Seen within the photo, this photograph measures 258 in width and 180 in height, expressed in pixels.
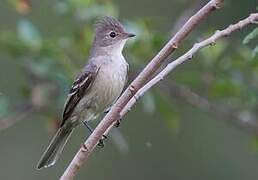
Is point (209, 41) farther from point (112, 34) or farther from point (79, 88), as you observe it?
point (112, 34)

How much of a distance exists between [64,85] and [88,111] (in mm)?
546

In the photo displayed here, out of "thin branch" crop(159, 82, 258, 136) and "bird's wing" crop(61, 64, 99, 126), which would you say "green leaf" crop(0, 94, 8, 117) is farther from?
"thin branch" crop(159, 82, 258, 136)

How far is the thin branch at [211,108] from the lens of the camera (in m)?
8.17

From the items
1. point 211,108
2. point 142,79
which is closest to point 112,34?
point 211,108

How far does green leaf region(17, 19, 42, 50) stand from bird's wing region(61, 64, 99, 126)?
1.72 feet

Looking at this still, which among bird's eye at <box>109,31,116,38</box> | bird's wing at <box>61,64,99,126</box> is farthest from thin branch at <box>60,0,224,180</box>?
bird's eye at <box>109,31,116,38</box>

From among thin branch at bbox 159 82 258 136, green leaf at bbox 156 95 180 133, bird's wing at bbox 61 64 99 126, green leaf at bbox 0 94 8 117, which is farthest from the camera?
thin branch at bbox 159 82 258 136

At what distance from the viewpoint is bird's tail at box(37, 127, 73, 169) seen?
696 cm

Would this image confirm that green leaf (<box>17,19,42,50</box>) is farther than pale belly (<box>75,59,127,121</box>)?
Yes

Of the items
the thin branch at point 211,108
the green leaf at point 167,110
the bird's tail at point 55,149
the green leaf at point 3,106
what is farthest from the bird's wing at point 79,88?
the thin branch at point 211,108

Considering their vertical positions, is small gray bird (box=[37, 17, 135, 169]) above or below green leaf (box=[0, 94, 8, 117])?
below

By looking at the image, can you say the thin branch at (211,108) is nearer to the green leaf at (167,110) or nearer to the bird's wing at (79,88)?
the green leaf at (167,110)

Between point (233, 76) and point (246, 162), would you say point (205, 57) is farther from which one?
point (246, 162)

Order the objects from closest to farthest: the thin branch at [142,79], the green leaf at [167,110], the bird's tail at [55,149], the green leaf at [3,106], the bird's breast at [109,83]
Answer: the thin branch at [142,79] → the bird's tail at [55,149] → the green leaf at [3,106] → the bird's breast at [109,83] → the green leaf at [167,110]
